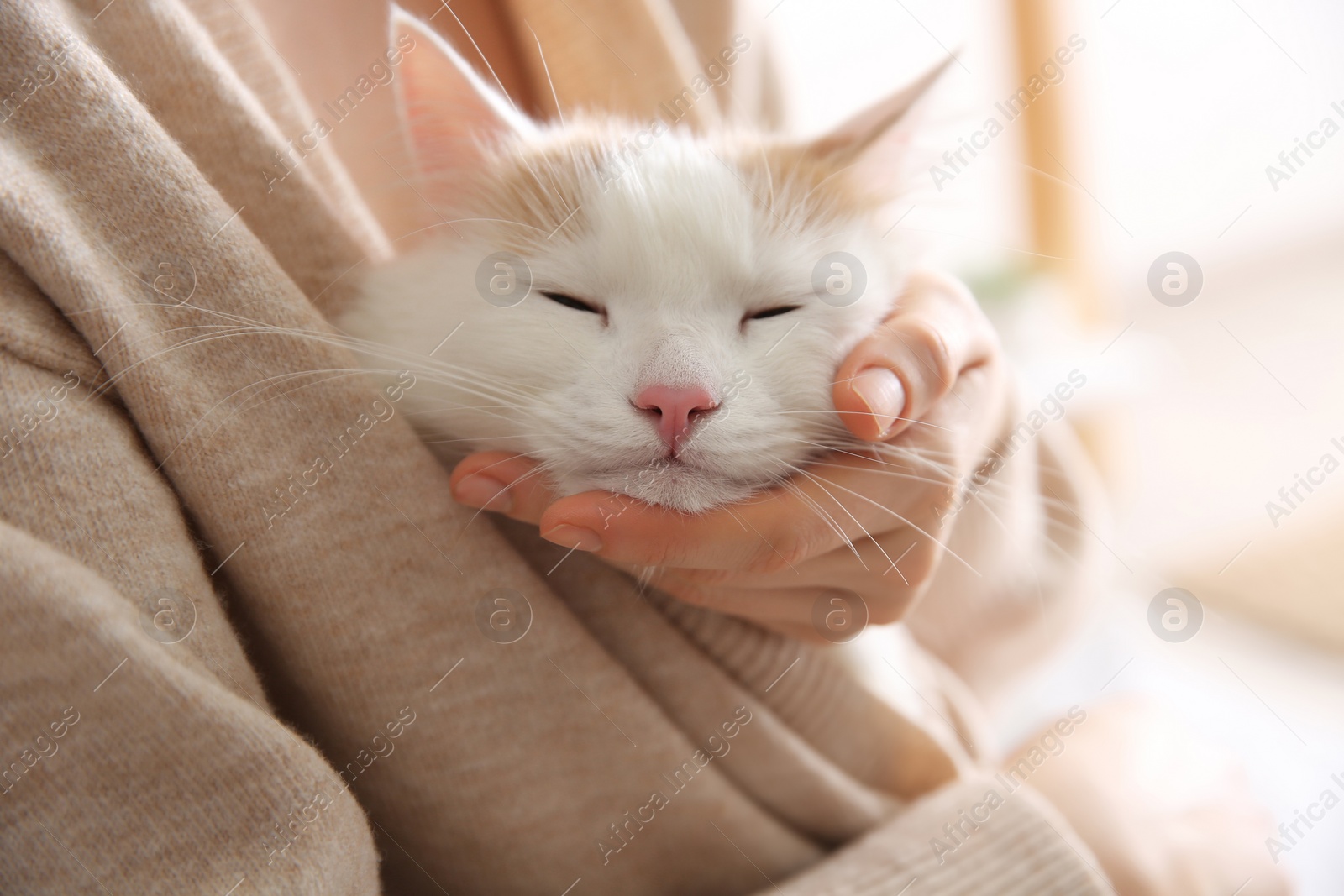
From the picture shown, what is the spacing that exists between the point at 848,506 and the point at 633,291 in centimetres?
27

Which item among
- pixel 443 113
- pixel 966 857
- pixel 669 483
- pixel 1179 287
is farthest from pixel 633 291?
pixel 1179 287

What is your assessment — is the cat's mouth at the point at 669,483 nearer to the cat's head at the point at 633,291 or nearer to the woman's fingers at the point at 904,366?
the cat's head at the point at 633,291

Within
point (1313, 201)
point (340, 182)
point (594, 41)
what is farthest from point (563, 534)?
point (1313, 201)

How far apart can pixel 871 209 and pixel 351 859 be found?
771mm

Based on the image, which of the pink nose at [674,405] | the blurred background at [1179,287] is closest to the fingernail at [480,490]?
the pink nose at [674,405]

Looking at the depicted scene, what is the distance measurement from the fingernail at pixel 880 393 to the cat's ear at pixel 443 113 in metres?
0.43

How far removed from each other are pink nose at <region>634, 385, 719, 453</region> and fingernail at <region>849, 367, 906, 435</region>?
0.13 meters

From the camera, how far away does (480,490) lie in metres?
0.67

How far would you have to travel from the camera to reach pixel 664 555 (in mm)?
654

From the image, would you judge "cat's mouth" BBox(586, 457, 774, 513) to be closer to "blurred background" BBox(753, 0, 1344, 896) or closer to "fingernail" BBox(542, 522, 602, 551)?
"fingernail" BBox(542, 522, 602, 551)

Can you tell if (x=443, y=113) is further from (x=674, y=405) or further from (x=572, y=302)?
(x=674, y=405)

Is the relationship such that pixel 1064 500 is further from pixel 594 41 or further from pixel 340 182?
pixel 340 182

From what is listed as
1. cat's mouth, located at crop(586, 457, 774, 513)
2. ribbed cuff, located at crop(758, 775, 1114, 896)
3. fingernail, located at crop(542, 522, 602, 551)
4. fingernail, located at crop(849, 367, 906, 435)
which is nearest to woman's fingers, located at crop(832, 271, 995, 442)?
fingernail, located at crop(849, 367, 906, 435)

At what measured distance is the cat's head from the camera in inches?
25.9
